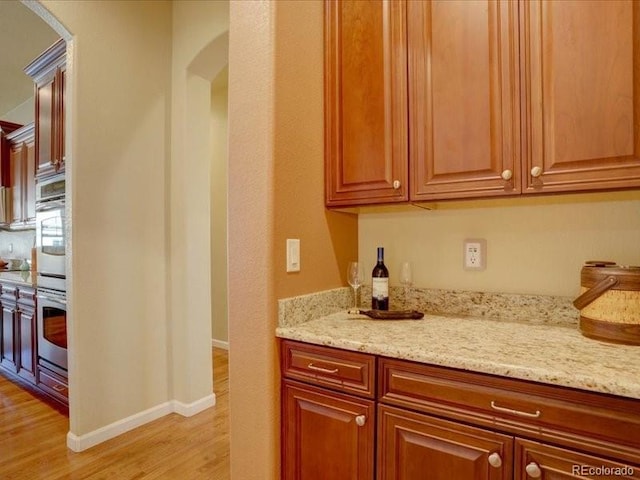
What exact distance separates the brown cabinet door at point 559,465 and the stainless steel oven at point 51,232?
2.73 meters

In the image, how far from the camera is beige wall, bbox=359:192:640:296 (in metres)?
1.32

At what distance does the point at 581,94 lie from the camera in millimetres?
1126

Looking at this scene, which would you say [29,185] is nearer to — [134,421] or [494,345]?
[134,421]

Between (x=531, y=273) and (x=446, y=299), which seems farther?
(x=446, y=299)

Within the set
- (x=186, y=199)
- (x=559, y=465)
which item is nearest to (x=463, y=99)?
(x=559, y=465)

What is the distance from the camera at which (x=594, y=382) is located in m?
0.85

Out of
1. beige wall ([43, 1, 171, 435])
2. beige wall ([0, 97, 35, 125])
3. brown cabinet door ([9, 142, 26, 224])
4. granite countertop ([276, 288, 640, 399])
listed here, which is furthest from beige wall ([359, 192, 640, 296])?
beige wall ([0, 97, 35, 125])

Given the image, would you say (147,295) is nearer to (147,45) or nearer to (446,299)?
(147,45)

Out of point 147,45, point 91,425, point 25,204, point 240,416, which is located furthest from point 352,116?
point 25,204

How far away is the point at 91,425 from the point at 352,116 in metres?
2.28

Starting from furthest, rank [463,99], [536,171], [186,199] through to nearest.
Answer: [186,199] → [463,99] → [536,171]

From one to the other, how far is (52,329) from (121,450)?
1060 mm

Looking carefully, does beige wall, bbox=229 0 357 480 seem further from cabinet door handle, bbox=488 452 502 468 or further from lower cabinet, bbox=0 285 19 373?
lower cabinet, bbox=0 285 19 373

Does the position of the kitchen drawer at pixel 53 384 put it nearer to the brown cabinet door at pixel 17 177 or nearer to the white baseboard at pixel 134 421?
the white baseboard at pixel 134 421
